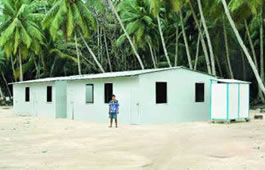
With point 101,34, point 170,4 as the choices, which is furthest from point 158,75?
point 101,34

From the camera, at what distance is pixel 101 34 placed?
37.6 meters

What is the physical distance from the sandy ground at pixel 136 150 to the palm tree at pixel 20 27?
70.1 feet

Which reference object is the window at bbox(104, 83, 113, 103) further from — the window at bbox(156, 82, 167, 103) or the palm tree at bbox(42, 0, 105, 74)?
the palm tree at bbox(42, 0, 105, 74)

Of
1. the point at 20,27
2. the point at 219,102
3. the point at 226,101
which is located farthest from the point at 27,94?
the point at 226,101

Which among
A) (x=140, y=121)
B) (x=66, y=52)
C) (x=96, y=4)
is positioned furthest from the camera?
(x=66, y=52)

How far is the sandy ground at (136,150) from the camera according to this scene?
8.86 meters

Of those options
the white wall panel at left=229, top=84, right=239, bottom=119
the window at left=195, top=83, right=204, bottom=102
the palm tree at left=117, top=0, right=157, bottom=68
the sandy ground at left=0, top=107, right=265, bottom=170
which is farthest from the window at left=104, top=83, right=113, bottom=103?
the palm tree at left=117, top=0, right=157, bottom=68

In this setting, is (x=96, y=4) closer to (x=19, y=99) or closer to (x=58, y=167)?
(x=19, y=99)

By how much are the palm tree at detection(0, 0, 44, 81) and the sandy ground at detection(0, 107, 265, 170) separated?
21.4 metres

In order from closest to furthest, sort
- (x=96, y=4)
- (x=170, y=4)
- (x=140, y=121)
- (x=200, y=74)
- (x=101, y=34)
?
(x=140, y=121)
(x=200, y=74)
(x=170, y=4)
(x=96, y=4)
(x=101, y=34)

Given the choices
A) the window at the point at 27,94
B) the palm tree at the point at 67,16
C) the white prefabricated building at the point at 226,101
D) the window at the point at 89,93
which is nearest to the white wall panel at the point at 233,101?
the white prefabricated building at the point at 226,101

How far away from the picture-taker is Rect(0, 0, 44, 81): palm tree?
35.3m

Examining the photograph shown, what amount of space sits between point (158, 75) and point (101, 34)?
1927cm

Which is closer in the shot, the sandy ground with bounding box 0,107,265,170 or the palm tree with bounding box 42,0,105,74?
the sandy ground with bounding box 0,107,265,170
